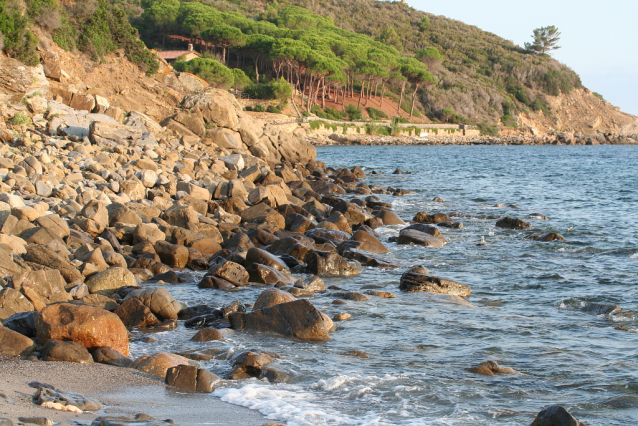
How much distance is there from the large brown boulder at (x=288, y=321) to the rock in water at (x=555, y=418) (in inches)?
118

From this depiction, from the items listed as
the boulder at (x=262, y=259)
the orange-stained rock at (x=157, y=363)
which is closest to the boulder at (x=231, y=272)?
the boulder at (x=262, y=259)

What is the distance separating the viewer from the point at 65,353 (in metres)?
5.82

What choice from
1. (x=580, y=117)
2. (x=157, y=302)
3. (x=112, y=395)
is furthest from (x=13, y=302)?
(x=580, y=117)

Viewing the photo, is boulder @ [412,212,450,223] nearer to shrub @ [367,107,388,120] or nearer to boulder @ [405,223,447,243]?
boulder @ [405,223,447,243]

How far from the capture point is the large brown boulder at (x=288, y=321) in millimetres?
7250

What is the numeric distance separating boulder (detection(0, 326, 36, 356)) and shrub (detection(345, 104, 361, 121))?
74.6 m

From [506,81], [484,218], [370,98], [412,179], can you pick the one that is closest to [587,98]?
[506,81]

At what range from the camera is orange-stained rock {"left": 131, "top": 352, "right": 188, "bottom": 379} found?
5.83 meters

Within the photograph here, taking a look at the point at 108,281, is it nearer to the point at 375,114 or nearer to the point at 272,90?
the point at 272,90

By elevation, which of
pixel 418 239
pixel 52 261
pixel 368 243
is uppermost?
pixel 418 239

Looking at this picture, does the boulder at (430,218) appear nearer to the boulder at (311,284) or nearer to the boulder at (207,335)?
the boulder at (311,284)

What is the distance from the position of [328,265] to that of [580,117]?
121m

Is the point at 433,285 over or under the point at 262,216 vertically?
under

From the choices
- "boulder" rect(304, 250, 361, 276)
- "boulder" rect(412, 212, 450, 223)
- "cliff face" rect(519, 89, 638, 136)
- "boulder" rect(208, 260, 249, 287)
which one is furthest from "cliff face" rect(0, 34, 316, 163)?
Result: "cliff face" rect(519, 89, 638, 136)
